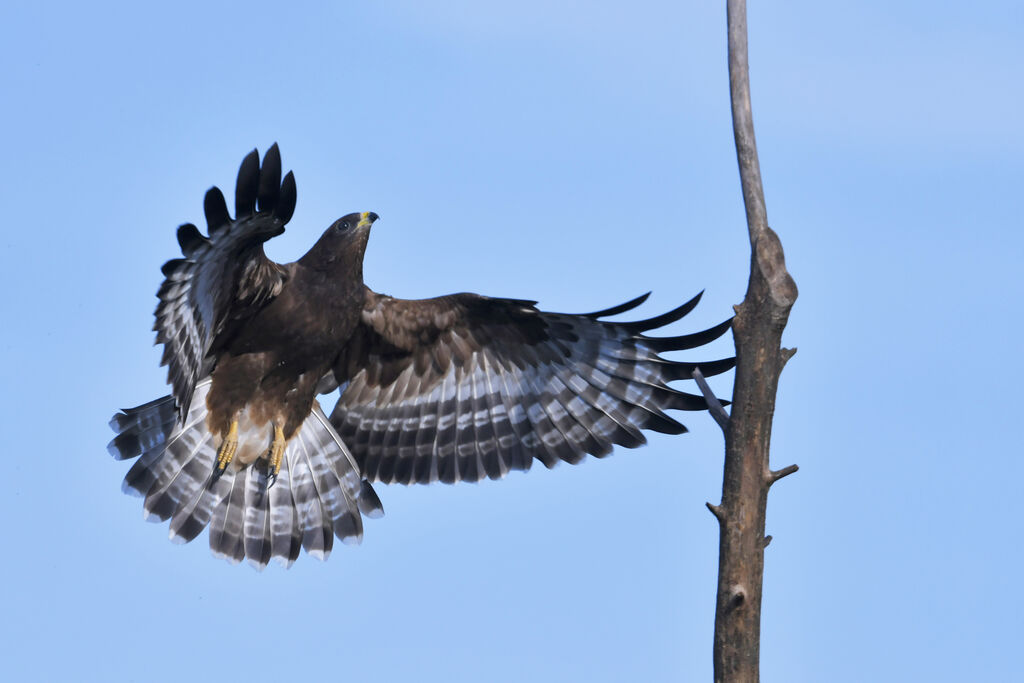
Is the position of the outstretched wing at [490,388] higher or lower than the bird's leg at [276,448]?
higher

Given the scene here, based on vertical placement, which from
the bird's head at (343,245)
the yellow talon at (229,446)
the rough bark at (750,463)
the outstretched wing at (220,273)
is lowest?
the rough bark at (750,463)

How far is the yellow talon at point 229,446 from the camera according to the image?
802cm

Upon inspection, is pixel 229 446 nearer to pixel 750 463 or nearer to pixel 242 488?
pixel 242 488

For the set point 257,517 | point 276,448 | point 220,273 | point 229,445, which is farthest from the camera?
point 257,517

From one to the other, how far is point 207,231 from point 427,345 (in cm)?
249

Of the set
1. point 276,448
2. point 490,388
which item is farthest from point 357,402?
point 490,388

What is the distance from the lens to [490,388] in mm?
8477

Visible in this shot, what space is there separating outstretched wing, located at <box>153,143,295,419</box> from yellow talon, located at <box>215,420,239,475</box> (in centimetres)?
61

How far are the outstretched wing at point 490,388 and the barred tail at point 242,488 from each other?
0.26 metres

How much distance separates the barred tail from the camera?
26.6ft

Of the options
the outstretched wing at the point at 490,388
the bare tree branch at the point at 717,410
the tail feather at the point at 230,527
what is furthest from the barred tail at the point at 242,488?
the bare tree branch at the point at 717,410

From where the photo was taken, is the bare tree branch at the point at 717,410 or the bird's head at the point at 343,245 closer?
the bare tree branch at the point at 717,410

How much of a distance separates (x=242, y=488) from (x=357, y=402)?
41.8 inches

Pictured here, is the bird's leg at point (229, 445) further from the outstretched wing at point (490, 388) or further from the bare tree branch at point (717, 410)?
the bare tree branch at point (717, 410)
